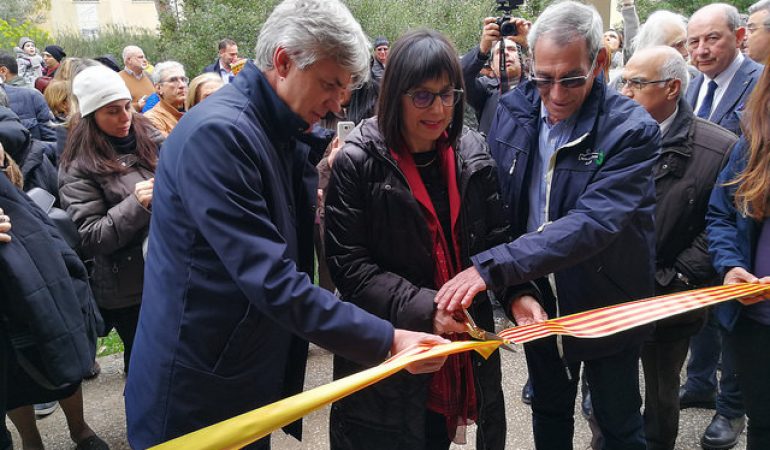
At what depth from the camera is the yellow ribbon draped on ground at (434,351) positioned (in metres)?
1.66

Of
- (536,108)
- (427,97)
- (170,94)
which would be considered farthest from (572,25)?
(170,94)

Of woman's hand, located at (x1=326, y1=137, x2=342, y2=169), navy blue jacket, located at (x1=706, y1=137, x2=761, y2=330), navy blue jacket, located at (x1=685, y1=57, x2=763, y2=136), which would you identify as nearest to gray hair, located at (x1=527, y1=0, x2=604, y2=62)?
navy blue jacket, located at (x1=706, y1=137, x2=761, y2=330)

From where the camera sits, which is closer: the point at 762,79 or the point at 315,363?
the point at 762,79

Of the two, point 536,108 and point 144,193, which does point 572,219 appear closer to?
point 536,108

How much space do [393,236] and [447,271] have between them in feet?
0.92

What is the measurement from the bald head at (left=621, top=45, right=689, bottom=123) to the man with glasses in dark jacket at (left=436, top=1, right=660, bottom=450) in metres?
0.61

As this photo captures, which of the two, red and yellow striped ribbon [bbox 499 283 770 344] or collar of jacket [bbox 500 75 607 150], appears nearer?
red and yellow striped ribbon [bbox 499 283 770 344]

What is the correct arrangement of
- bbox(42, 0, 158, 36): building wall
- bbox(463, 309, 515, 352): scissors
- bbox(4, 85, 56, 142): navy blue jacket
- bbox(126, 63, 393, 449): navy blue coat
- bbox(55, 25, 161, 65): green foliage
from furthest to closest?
bbox(42, 0, 158, 36): building wall, bbox(55, 25, 161, 65): green foliage, bbox(4, 85, 56, 142): navy blue jacket, bbox(463, 309, 515, 352): scissors, bbox(126, 63, 393, 449): navy blue coat

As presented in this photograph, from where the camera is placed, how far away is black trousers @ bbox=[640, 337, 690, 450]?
3.10 meters

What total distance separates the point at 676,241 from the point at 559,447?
3.88 ft

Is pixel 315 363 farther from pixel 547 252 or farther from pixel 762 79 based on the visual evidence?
pixel 762 79

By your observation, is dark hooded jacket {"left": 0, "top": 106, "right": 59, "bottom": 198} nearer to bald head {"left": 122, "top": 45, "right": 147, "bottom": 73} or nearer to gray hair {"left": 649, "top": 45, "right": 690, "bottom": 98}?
gray hair {"left": 649, "top": 45, "right": 690, "bottom": 98}

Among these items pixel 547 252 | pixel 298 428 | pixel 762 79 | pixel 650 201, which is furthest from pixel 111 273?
pixel 762 79

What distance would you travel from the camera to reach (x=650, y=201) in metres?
2.56
